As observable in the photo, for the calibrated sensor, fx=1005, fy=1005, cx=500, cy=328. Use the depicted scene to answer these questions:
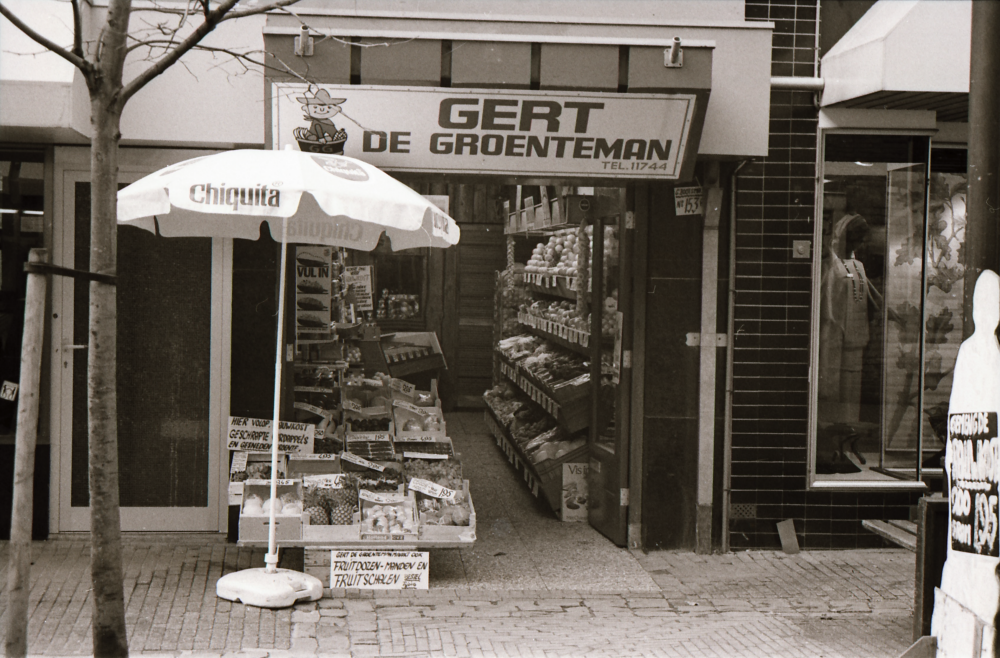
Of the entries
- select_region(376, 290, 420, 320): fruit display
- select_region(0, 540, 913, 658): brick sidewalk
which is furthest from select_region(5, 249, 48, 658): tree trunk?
select_region(376, 290, 420, 320): fruit display

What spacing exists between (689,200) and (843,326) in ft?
5.14

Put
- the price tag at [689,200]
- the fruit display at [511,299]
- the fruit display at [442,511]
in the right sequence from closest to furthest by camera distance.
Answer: the fruit display at [442,511]
the price tag at [689,200]
the fruit display at [511,299]

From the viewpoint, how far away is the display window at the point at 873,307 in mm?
7406

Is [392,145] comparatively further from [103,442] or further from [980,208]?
[980,208]

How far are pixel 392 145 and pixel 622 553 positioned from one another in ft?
10.8

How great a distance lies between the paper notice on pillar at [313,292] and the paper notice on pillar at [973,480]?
14.9 feet

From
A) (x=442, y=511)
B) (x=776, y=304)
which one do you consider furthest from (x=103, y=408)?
(x=776, y=304)

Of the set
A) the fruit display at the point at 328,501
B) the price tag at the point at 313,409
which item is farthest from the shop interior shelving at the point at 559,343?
the fruit display at the point at 328,501

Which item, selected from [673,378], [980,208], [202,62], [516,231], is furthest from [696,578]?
[516,231]

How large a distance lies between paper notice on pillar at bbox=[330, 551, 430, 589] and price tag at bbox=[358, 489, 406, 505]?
1.13ft

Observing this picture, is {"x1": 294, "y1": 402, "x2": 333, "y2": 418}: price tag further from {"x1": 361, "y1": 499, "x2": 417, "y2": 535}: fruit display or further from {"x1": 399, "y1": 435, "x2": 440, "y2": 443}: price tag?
{"x1": 361, "y1": 499, "x2": 417, "y2": 535}: fruit display

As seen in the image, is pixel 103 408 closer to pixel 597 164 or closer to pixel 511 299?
pixel 597 164

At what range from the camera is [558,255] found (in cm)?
1002

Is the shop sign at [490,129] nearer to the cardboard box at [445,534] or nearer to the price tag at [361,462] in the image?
the price tag at [361,462]
